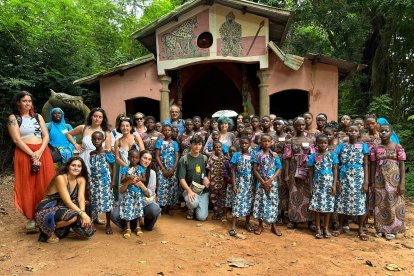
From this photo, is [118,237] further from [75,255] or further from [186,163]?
[186,163]

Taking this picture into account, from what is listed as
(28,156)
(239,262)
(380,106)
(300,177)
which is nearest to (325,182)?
(300,177)

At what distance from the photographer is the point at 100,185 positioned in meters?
4.24

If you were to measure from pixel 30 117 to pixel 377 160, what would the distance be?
4.75 m

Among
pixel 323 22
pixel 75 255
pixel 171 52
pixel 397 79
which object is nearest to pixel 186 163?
pixel 75 255

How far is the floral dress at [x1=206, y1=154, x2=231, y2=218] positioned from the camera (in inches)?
197

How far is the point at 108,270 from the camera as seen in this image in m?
3.31

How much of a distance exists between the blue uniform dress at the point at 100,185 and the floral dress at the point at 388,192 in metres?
3.64

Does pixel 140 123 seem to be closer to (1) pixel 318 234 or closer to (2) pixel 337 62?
(1) pixel 318 234

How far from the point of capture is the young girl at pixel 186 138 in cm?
551

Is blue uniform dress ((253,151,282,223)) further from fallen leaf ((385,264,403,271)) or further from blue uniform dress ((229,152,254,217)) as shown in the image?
fallen leaf ((385,264,403,271))

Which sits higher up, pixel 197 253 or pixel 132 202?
pixel 132 202

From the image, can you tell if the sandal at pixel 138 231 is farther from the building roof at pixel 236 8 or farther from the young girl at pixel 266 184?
the building roof at pixel 236 8

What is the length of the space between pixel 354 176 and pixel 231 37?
16.0 feet

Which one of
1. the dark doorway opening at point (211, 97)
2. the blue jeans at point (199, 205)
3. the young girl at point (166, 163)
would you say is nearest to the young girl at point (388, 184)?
the blue jeans at point (199, 205)
